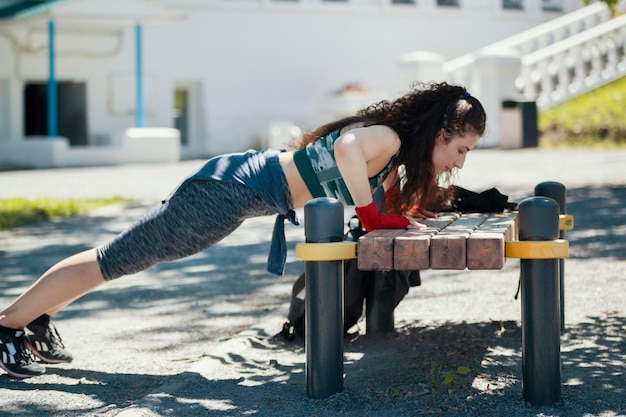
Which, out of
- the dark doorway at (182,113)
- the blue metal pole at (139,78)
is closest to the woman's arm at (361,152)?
the blue metal pole at (139,78)

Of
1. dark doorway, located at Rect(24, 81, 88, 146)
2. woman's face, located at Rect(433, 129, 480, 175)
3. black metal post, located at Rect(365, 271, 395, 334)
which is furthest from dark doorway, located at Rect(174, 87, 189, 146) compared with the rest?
woman's face, located at Rect(433, 129, 480, 175)

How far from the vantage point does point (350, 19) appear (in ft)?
88.0

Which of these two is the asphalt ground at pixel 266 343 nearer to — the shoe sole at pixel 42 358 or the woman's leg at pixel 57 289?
the shoe sole at pixel 42 358

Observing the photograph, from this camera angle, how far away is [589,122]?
66.4ft

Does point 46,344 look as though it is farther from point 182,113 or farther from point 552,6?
point 552,6

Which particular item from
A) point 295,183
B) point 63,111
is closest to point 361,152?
point 295,183

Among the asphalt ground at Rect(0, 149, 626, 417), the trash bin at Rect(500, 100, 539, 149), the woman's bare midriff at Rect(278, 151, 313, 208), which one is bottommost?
the asphalt ground at Rect(0, 149, 626, 417)

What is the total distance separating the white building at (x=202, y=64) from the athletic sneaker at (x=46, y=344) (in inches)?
649

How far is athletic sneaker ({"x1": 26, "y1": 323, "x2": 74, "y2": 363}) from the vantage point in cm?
507

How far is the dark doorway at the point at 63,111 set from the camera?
25.1 metres

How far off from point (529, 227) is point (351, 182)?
2.55 ft

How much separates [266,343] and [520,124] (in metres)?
15.6

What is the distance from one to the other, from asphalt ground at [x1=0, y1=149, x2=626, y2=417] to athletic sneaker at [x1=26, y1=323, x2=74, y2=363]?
0.20ft

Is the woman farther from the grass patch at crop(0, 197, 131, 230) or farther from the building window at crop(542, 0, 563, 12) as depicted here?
the building window at crop(542, 0, 563, 12)
